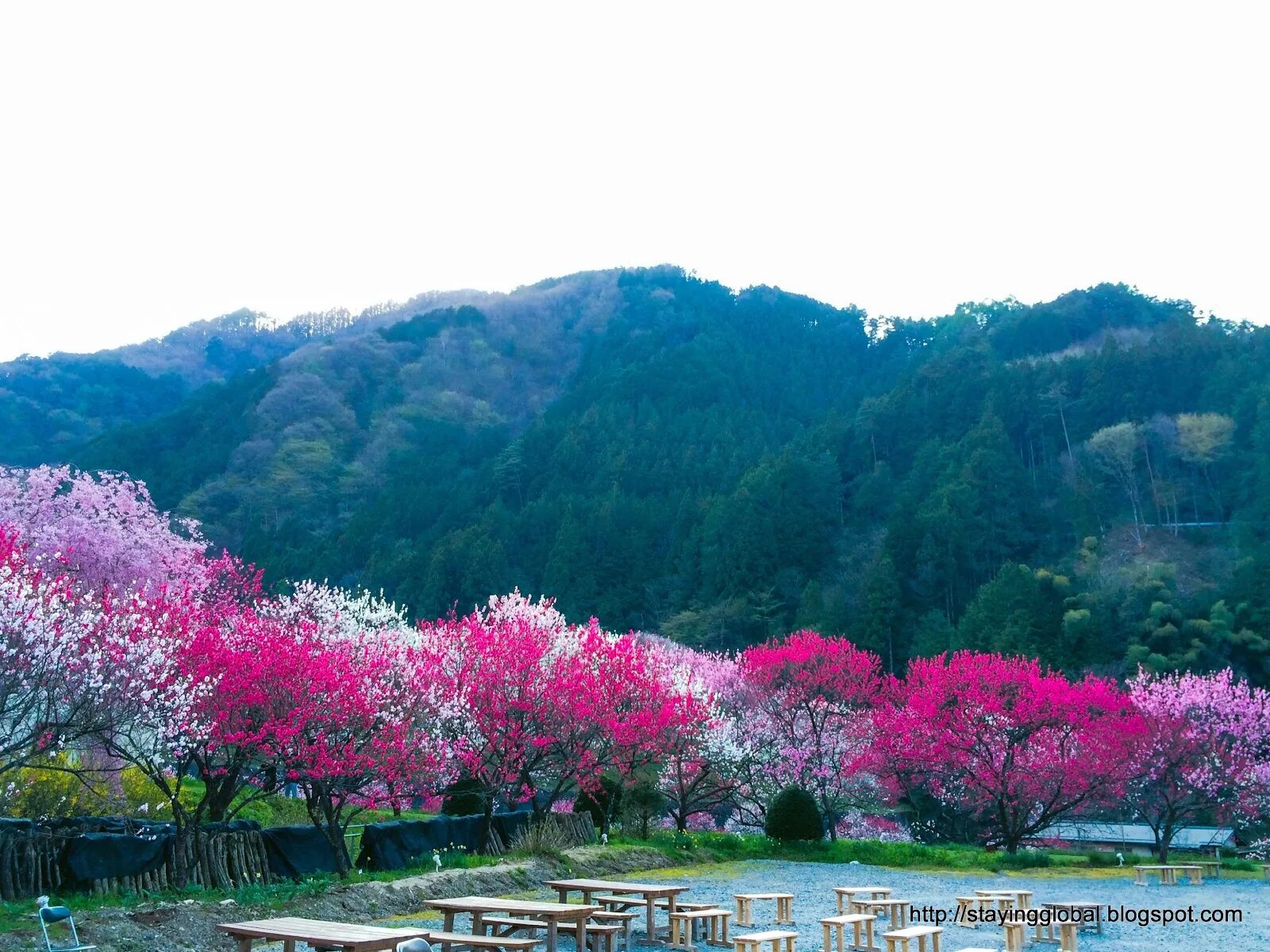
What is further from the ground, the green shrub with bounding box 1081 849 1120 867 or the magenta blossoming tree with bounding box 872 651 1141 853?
the magenta blossoming tree with bounding box 872 651 1141 853

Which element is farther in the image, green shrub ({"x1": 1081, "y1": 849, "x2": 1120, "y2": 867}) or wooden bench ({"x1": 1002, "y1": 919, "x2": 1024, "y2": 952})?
green shrub ({"x1": 1081, "y1": 849, "x2": 1120, "y2": 867})

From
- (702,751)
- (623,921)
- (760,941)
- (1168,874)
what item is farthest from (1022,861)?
(760,941)

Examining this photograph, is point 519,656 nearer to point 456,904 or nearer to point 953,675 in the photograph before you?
point 456,904

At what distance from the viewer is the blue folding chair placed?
8.96 metres

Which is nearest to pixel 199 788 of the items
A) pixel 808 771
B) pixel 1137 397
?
pixel 808 771

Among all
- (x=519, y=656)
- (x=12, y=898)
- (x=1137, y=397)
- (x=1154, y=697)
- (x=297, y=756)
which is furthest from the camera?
(x=1137, y=397)

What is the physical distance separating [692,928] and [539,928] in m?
1.91

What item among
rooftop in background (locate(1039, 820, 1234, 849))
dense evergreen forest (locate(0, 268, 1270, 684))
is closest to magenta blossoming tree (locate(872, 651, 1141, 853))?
rooftop in background (locate(1039, 820, 1234, 849))

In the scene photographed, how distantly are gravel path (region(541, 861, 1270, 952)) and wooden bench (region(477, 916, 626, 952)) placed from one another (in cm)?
241

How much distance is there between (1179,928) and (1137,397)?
61.6m

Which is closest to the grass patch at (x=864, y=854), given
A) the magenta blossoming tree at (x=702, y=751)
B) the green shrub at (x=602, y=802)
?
the green shrub at (x=602, y=802)

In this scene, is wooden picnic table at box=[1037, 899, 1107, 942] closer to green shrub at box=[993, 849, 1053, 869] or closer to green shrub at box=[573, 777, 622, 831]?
green shrub at box=[993, 849, 1053, 869]

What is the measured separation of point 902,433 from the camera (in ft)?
237

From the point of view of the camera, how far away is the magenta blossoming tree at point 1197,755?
2759 cm
